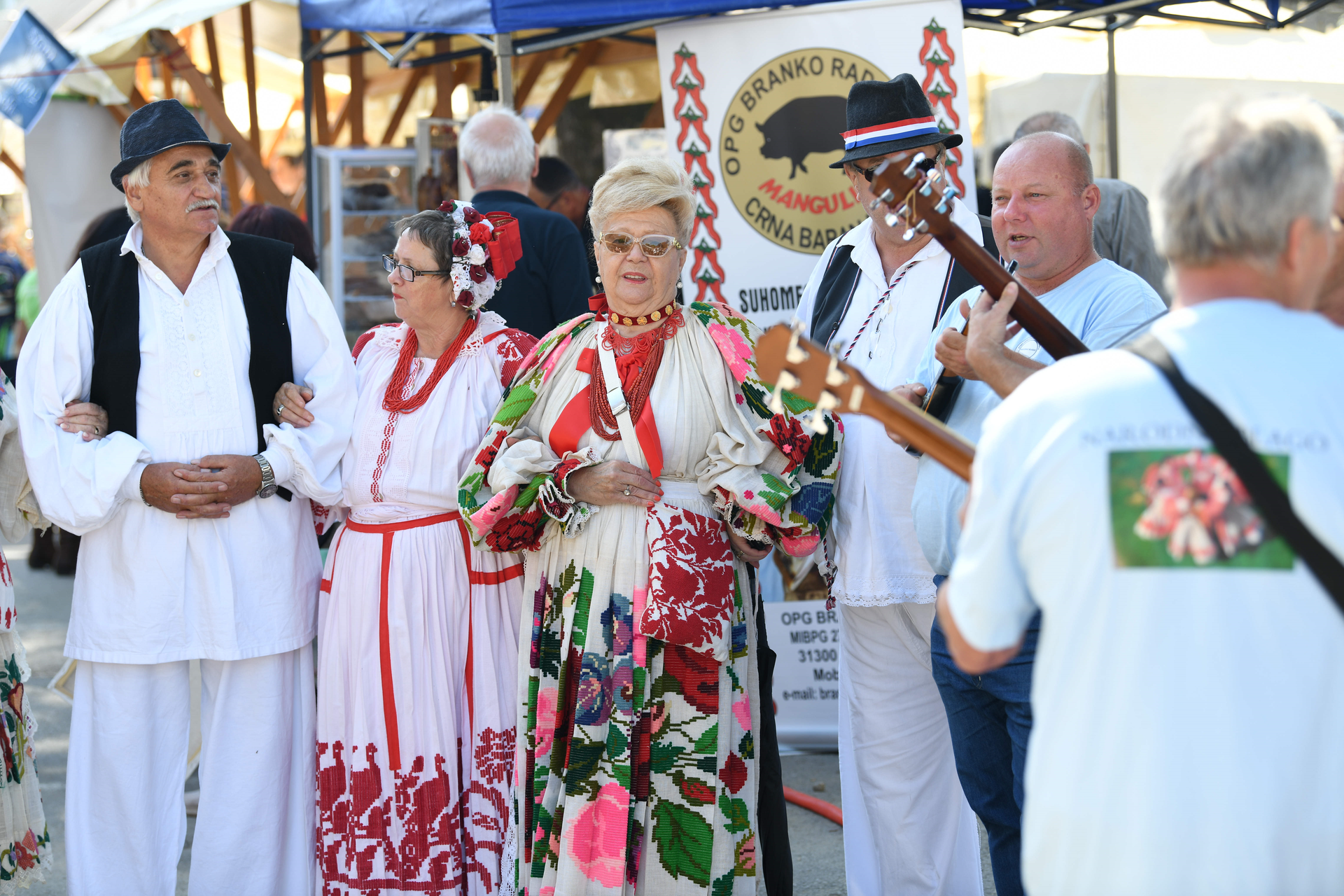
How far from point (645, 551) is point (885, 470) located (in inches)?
27.6

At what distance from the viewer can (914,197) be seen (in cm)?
242

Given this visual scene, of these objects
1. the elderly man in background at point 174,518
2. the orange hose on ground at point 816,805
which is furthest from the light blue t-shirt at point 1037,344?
→ the orange hose on ground at point 816,805

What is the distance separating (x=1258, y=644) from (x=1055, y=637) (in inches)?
9.4

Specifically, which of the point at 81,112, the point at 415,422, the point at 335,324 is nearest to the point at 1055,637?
the point at 415,422

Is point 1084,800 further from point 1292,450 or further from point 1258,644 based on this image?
point 1292,450

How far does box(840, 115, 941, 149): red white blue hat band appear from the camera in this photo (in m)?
3.37

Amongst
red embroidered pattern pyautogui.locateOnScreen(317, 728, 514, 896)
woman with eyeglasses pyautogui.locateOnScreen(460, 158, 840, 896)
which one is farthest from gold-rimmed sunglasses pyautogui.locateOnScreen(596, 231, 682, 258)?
red embroidered pattern pyautogui.locateOnScreen(317, 728, 514, 896)

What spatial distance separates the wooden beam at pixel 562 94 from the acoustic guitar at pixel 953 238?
588cm

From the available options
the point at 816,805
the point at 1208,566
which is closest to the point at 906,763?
the point at 816,805

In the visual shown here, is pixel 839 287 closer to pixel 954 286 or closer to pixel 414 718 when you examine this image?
pixel 954 286

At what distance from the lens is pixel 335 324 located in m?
3.55

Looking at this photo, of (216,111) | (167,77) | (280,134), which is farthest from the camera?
(280,134)

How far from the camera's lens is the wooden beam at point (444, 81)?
25.7ft

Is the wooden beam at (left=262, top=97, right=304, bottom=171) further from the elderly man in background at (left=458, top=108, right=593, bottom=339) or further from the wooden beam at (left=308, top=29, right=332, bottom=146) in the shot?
the elderly man in background at (left=458, top=108, right=593, bottom=339)
